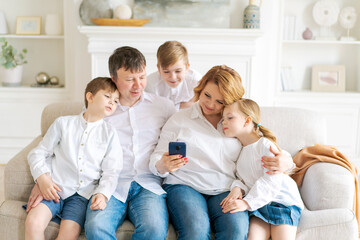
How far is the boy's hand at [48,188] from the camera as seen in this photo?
1.92 m

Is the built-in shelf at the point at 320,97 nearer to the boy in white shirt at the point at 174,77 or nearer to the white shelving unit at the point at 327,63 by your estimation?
the white shelving unit at the point at 327,63

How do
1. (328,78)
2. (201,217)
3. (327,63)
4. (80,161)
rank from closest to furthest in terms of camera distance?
(201,217)
(80,161)
(328,78)
(327,63)

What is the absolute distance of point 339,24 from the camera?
13.9 ft

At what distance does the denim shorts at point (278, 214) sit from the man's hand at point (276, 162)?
0.52ft

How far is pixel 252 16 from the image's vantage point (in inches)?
147

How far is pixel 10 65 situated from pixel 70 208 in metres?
2.47

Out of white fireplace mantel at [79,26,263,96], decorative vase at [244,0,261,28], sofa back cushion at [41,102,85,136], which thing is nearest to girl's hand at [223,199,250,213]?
sofa back cushion at [41,102,85,136]

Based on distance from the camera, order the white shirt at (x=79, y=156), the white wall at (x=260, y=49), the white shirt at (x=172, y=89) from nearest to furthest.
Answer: the white shirt at (x=79, y=156) < the white shirt at (x=172, y=89) < the white wall at (x=260, y=49)

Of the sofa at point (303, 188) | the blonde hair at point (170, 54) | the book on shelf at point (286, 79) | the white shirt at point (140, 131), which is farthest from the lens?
the book on shelf at point (286, 79)

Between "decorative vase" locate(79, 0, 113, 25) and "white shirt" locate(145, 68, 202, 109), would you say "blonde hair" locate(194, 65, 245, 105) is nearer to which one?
"white shirt" locate(145, 68, 202, 109)

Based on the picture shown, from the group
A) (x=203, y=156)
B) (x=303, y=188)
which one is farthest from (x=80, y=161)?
(x=303, y=188)

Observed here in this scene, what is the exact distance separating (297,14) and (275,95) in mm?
869

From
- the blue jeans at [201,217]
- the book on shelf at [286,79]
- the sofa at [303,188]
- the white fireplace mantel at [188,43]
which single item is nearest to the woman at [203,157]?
the blue jeans at [201,217]

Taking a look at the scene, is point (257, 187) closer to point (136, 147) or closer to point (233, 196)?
point (233, 196)
